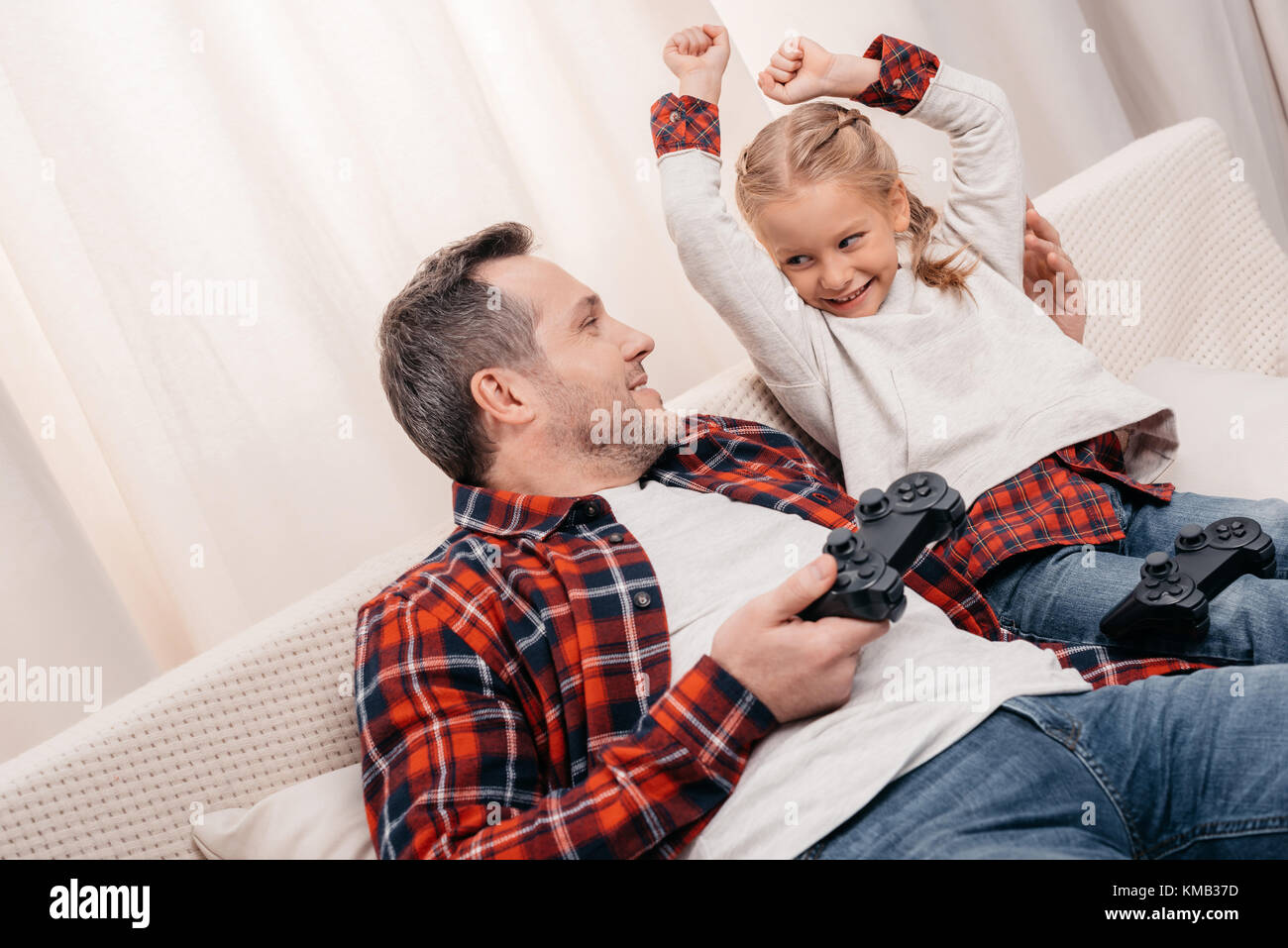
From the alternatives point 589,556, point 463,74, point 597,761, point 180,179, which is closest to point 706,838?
point 597,761

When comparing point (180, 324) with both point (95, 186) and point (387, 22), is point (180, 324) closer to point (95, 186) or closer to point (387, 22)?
point (95, 186)

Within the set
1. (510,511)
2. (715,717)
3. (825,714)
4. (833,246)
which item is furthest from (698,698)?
(833,246)

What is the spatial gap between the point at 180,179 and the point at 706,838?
128cm

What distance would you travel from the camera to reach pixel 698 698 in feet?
3.08

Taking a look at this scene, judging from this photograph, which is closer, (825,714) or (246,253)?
(825,714)

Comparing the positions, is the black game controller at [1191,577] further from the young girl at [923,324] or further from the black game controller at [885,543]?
the black game controller at [885,543]

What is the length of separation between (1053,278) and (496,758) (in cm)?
105

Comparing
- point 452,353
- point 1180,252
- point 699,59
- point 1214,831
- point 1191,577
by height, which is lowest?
point 1214,831

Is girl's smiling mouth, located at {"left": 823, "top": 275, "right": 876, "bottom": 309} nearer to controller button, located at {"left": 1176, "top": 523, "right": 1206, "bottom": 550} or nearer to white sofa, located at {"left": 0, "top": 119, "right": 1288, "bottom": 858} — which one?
white sofa, located at {"left": 0, "top": 119, "right": 1288, "bottom": 858}

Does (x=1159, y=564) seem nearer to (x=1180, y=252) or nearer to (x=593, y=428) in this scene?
(x=593, y=428)

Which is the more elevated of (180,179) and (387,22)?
(387,22)

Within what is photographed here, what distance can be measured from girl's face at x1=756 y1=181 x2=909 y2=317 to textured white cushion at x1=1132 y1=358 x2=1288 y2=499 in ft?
1.45

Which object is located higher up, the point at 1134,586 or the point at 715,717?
the point at 715,717
